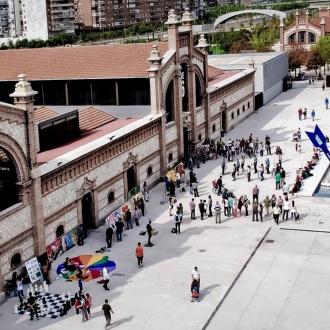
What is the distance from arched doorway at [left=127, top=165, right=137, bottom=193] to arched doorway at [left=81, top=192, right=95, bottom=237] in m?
5.11

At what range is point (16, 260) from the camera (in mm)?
30156

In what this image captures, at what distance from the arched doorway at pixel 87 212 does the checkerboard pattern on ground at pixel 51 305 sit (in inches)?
323

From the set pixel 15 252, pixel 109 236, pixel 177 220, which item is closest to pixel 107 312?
pixel 15 252

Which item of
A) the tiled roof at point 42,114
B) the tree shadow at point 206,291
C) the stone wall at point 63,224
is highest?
the tiled roof at point 42,114

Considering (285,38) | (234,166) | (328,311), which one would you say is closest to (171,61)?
(234,166)

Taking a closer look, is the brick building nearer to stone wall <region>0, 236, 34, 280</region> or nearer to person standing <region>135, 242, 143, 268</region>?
stone wall <region>0, 236, 34, 280</region>

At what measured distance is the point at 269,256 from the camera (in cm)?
3155

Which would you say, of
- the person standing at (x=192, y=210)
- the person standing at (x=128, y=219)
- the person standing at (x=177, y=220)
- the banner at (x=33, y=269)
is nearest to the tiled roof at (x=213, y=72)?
the person standing at (x=192, y=210)

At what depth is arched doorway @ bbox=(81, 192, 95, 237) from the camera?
36156 millimetres

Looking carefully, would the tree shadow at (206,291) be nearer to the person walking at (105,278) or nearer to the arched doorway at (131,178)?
the person walking at (105,278)

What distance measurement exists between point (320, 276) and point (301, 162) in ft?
70.0

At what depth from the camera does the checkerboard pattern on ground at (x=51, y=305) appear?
26359 mm

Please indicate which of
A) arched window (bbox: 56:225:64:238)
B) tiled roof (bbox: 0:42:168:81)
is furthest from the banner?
tiled roof (bbox: 0:42:168:81)

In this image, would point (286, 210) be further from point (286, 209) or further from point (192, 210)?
point (192, 210)
